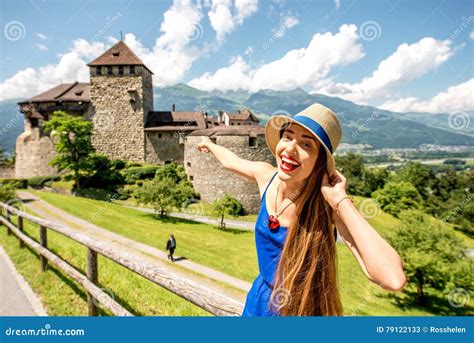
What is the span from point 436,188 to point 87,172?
6020cm

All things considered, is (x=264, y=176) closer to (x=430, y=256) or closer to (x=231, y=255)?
(x=231, y=255)

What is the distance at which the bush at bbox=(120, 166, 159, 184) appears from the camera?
29.5 m

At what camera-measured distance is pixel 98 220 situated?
15477mm

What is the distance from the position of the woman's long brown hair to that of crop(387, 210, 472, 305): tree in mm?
15775

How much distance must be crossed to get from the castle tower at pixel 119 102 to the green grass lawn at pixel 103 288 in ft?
96.2

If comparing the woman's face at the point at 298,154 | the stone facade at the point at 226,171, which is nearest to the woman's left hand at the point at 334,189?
the woman's face at the point at 298,154

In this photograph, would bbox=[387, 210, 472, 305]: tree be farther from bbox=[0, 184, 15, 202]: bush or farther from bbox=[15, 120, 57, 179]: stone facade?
bbox=[15, 120, 57, 179]: stone facade

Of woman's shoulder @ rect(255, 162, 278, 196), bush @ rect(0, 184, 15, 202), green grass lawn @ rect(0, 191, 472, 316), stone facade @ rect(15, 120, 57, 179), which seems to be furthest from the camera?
stone facade @ rect(15, 120, 57, 179)

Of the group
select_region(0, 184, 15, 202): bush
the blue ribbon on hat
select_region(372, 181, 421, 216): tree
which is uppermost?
the blue ribbon on hat

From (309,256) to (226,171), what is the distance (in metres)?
24.5

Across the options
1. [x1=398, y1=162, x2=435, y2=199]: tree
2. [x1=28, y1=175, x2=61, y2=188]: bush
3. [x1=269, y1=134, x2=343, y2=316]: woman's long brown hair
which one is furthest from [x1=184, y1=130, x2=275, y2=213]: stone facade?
[x1=398, y1=162, x2=435, y2=199]: tree
